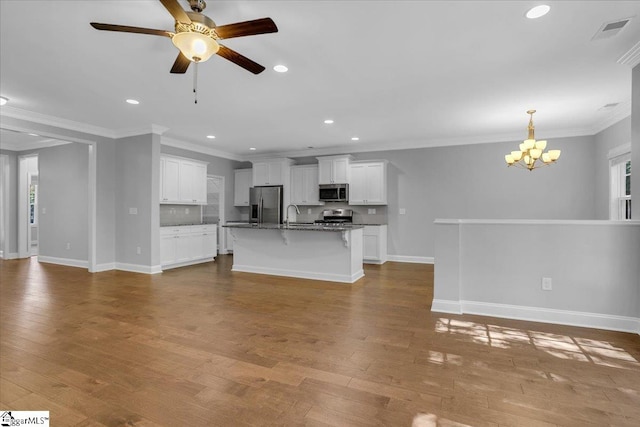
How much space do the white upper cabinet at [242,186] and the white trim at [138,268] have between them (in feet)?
10.7

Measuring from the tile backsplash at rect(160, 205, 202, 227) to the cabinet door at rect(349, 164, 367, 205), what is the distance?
3.82 m

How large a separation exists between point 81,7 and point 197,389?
292 cm

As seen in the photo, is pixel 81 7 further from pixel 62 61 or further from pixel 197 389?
pixel 197 389

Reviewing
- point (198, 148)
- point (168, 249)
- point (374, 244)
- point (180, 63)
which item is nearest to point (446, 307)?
point (374, 244)

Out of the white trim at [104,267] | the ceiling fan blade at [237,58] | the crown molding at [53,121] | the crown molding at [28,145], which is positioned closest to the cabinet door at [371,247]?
the ceiling fan blade at [237,58]

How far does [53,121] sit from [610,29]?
742cm

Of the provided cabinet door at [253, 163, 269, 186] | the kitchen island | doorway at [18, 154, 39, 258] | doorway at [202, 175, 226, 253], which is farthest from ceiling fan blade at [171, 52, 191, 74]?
doorway at [18, 154, 39, 258]

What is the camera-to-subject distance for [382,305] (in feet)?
12.7

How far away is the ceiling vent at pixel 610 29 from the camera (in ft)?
8.38

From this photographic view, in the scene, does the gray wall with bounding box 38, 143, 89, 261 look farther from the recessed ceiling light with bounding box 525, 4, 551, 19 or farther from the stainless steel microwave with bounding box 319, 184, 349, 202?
the recessed ceiling light with bounding box 525, 4, 551, 19

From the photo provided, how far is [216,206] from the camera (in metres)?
9.03

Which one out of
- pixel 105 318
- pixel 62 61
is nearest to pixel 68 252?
pixel 105 318

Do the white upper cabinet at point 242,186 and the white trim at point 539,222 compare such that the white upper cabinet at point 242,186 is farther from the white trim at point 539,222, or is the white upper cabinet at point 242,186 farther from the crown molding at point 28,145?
the white trim at point 539,222

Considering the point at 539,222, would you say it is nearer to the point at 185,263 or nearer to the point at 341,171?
the point at 341,171
